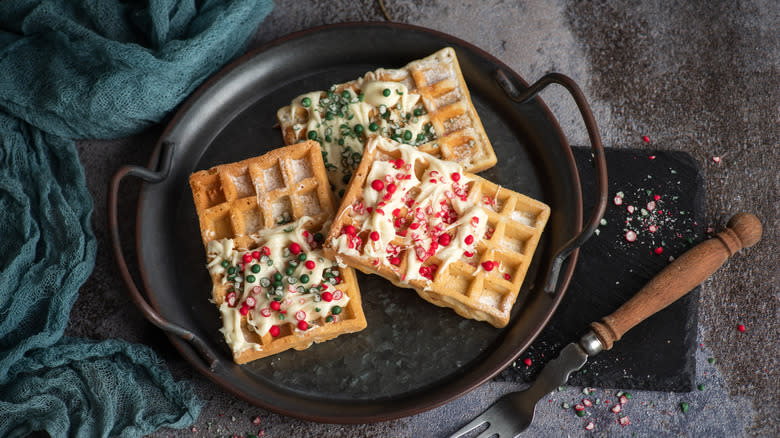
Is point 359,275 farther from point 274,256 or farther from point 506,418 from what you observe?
point 506,418

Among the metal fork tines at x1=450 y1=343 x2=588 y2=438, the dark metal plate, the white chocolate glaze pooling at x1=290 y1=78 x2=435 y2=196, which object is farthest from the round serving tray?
the white chocolate glaze pooling at x1=290 y1=78 x2=435 y2=196

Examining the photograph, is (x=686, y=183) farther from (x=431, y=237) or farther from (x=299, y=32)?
(x=299, y=32)

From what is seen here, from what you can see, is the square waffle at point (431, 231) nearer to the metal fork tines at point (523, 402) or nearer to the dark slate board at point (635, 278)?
the metal fork tines at point (523, 402)

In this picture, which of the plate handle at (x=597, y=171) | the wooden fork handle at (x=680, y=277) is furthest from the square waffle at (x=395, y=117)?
the wooden fork handle at (x=680, y=277)

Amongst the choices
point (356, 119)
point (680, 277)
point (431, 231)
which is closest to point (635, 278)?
point (680, 277)

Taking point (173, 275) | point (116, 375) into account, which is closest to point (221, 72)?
point (173, 275)
